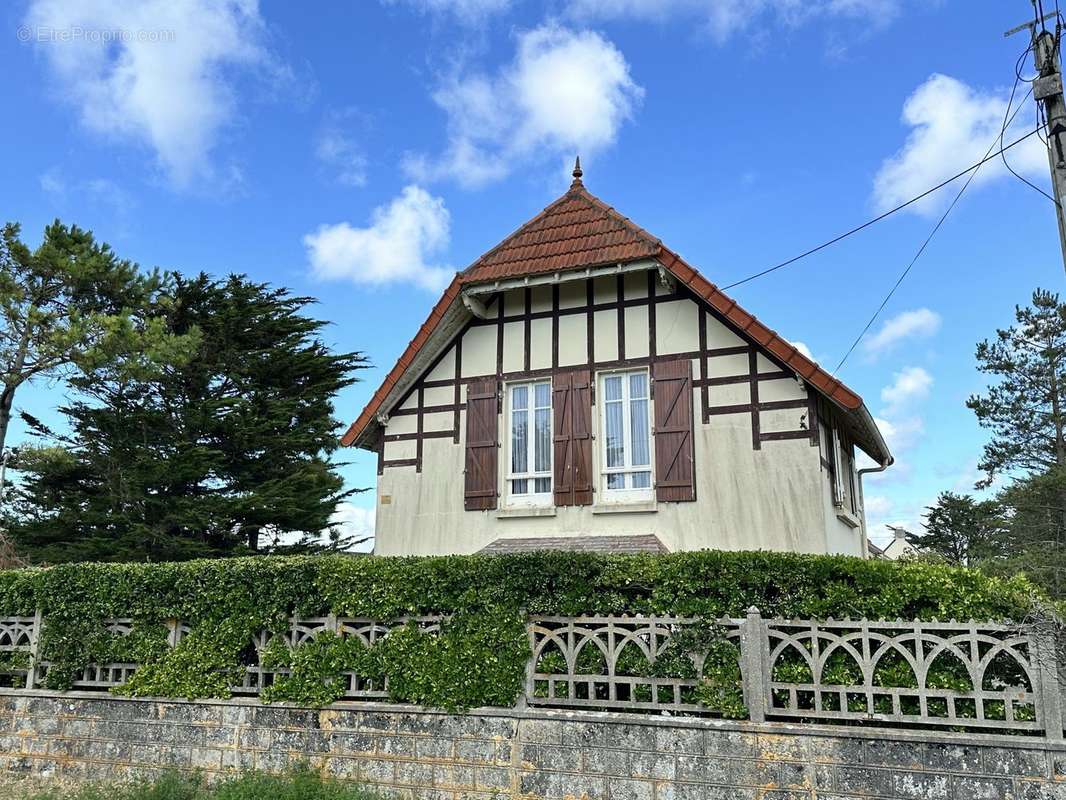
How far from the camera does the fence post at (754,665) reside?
6836 mm

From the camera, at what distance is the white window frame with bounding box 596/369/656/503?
11102 mm

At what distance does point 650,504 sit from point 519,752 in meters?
4.28

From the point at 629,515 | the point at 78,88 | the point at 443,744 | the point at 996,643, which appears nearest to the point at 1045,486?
the point at 629,515

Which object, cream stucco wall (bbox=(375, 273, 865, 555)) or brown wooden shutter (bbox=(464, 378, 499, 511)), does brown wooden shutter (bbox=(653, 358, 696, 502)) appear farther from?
brown wooden shutter (bbox=(464, 378, 499, 511))

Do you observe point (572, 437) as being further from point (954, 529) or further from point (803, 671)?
point (954, 529)

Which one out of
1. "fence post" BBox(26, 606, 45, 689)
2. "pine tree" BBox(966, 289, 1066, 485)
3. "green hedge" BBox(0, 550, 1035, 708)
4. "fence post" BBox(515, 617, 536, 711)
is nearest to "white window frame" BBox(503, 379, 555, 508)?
"green hedge" BBox(0, 550, 1035, 708)

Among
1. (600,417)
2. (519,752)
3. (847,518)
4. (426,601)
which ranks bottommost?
(519,752)

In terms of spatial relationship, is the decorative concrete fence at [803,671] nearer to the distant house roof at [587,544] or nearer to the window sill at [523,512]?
the distant house roof at [587,544]

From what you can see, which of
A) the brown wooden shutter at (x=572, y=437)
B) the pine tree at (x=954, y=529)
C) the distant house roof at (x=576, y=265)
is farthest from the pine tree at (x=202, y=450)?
the pine tree at (x=954, y=529)

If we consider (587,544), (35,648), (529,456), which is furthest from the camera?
(529,456)

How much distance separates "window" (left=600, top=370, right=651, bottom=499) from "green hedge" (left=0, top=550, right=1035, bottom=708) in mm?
3619

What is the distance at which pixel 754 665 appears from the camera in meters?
6.93

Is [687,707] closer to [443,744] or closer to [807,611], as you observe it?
[807,611]

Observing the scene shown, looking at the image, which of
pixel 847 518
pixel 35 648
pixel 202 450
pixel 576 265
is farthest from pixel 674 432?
pixel 202 450
